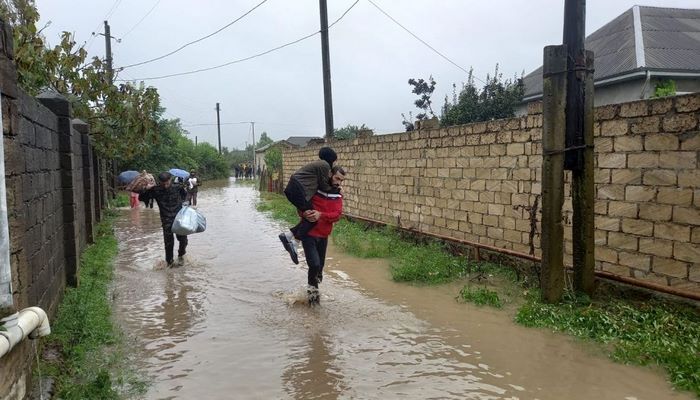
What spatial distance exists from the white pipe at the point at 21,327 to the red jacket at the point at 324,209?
323 cm

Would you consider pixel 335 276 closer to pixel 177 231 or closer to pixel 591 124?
pixel 177 231

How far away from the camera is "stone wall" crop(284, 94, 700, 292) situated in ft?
16.9

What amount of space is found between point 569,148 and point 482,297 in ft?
6.36

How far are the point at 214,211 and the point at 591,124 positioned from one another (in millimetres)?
15410

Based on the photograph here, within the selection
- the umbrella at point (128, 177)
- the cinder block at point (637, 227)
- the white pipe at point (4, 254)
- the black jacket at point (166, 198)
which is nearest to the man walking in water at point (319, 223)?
the cinder block at point (637, 227)

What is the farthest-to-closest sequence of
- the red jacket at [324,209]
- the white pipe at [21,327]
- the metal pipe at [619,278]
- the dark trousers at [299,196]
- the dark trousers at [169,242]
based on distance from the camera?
the dark trousers at [169,242], the red jacket at [324,209], the dark trousers at [299,196], the metal pipe at [619,278], the white pipe at [21,327]

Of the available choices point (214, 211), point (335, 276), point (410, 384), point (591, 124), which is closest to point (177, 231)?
point (335, 276)

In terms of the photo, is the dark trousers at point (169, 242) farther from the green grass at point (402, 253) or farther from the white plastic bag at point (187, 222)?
the green grass at point (402, 253)

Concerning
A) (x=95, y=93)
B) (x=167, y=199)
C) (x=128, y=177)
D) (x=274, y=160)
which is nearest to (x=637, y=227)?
(x=167, y=199)

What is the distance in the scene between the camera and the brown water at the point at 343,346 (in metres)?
4.02

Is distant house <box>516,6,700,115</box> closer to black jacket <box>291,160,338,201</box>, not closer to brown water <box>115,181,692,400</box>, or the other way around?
brown water <box>115,181,692,400</box>

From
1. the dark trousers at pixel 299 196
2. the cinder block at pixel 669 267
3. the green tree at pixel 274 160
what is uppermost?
the green tree at pixel 274 160

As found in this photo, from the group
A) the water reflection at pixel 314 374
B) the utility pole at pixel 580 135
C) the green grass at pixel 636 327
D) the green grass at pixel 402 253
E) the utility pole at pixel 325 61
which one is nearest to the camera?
the water reflection at pixel 314 374

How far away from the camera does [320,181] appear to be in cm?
614
